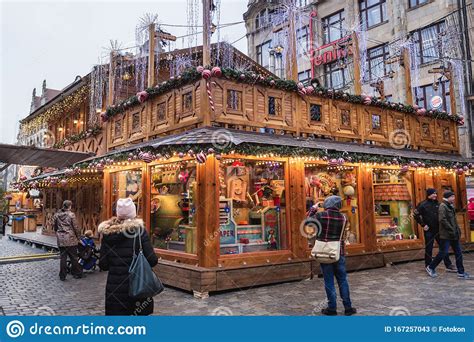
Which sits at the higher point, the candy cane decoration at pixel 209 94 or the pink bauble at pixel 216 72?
the pink bauble at pixel 216 72

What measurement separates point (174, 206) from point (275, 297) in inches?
143

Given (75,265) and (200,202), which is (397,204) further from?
(75,265)

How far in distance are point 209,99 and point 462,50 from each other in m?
18.3

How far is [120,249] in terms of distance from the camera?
14.7ft

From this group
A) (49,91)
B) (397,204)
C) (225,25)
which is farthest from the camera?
(49,91)

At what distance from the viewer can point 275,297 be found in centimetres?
736

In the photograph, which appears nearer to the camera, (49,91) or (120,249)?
(120,249)

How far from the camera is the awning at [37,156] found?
41.8 ft

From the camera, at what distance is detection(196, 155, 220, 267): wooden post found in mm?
7922

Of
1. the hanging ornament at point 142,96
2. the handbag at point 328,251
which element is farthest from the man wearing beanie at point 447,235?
the hanging ornament at point 142,96

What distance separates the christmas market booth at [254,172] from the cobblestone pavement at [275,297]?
1.92 ft

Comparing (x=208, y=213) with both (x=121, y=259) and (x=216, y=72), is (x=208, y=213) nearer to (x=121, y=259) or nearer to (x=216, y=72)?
(x=216, y=72)

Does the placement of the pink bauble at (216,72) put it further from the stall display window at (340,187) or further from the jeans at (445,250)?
the jeans at (445,250)

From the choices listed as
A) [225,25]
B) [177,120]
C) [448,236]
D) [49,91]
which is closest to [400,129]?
[448,236]
